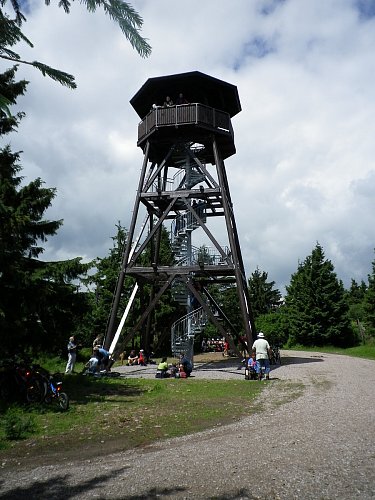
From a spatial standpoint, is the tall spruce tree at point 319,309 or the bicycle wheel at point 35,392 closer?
the bicycle wheel at point 35,392

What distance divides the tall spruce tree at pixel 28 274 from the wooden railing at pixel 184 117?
9019 millimetres

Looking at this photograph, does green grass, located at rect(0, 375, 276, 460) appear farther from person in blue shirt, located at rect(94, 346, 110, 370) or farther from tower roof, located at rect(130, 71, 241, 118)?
tower roof, located at rect(130, 71, 241, 118)

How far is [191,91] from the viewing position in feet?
75.0

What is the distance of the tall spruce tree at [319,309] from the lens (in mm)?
41969

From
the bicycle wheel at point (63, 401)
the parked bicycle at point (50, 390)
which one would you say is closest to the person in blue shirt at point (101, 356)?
the parked bicycle at point (50, 390)

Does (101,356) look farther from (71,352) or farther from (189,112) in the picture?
(189,112)

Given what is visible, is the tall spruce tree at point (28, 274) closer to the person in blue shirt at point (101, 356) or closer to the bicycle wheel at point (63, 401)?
the bicycle wheel at point (63, 401)

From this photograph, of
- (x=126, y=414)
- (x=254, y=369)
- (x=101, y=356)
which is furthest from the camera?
(x=101, y=356)

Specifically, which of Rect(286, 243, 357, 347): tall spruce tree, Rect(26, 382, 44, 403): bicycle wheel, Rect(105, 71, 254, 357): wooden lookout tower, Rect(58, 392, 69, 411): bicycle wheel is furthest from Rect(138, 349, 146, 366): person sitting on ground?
Rect(286, 243, 357, 347): tall spruce tree

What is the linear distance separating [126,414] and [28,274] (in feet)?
15.6

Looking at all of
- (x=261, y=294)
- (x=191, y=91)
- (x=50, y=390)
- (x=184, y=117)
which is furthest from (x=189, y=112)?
(x=261, y=294)

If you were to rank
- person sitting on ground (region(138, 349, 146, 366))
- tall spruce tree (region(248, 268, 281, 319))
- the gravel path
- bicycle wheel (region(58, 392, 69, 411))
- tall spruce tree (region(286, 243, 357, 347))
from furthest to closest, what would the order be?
tall spruce tree (region(248, 268, 281, 319)), tall spruce tree (region(286, 243, 357, 347)), person sitting on ground (region(138, 349, 146, 366)), bicycle wheel (region(58, 392, 69, 411)), the gravel path

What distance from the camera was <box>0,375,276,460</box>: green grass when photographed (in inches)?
285

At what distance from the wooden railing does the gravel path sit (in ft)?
53.0
